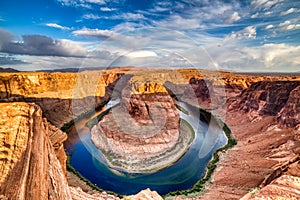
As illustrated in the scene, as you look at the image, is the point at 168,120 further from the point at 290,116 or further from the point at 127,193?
the point at 290,116

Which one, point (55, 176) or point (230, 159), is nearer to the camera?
point (55, 176)

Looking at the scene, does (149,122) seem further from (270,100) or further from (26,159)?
(270,100)

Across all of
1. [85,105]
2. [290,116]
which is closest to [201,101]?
[85,105]

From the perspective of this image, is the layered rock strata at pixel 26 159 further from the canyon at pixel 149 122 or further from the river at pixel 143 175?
the river at pixel 143 175

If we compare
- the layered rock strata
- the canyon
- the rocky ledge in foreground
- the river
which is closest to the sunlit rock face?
the canyon

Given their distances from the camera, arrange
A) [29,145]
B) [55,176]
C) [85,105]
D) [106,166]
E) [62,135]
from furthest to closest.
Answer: [85,105], [106,166], [62,135], [55,176], [29,145]

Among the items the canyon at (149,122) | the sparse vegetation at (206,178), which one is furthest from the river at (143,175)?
the canyon at (149,122)

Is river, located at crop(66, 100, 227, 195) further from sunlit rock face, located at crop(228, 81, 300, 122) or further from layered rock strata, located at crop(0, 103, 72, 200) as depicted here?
layered rock strata, located at crop(0, 103, 72, 200)
